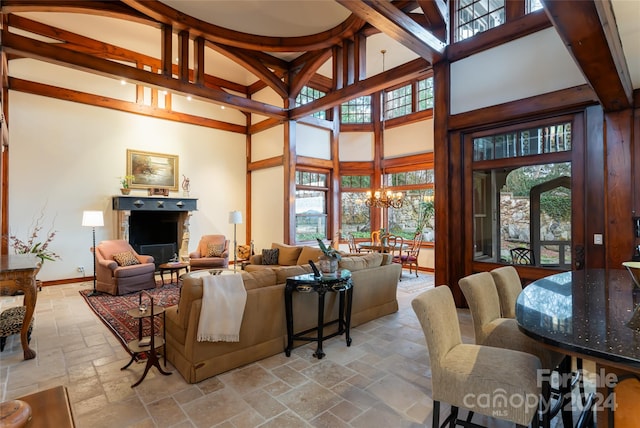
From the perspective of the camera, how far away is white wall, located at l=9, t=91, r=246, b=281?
602cm

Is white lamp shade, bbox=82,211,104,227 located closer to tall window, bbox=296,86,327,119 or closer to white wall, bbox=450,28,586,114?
tall window, bbox=296,86,327,119

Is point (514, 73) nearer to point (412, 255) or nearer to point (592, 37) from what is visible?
point (592, 37)

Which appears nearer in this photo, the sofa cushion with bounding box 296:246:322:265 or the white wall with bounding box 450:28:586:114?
the white wall with bounding box 450:28:586:114

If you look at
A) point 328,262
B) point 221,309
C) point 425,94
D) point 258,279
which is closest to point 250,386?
point 221,309

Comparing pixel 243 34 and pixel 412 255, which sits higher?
pixel 243 34

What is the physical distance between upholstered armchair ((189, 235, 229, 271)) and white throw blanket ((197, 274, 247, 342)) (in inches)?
165

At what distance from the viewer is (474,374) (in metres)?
1.64

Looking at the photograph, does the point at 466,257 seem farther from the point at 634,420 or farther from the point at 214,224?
the point at 214,224

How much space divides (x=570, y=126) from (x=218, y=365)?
4.60m

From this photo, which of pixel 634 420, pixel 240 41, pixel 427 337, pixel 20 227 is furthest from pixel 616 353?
pixel 20 227

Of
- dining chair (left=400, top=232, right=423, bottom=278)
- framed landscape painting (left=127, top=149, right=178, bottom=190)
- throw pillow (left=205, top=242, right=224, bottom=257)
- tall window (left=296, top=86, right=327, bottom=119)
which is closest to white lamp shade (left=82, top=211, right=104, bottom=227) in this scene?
framed landscape painting (left=127, top=149, right=178, bottom=190)

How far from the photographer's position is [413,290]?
5.94m

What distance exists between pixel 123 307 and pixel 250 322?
9.77 feet

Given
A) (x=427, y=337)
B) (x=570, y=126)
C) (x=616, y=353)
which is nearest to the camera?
(x=616, y=353)
